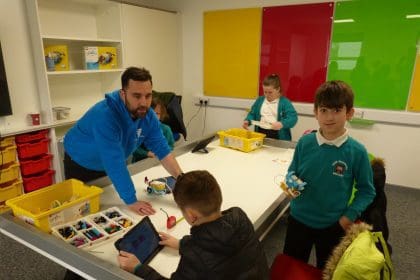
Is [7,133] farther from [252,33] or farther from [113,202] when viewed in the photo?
[252,33]

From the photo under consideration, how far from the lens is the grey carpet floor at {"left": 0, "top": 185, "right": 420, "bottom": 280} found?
2.12m

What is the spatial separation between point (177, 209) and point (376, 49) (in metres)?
3.01

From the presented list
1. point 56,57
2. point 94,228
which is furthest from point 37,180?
point 94,228

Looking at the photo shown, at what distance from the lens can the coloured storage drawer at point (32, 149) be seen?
2.97 meters

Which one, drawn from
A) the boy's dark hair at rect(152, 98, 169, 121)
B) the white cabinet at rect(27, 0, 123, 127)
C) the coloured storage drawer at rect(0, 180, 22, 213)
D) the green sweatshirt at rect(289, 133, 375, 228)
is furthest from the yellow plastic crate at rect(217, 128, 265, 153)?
the coloured storage drawer at rect(0, 180, 22, 213)

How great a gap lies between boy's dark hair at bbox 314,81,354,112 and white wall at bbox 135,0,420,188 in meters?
2.54

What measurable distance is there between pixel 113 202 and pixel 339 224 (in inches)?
43.6

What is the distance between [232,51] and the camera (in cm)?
423

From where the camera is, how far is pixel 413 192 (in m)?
3.46

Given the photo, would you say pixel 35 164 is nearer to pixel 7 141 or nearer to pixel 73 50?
pixel 7 141

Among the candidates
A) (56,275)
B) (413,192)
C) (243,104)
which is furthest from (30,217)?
(413,192)

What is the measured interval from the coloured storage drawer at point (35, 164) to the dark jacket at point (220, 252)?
2.54 meters

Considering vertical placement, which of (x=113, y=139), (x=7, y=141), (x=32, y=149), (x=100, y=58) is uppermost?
(x=100, y=58)

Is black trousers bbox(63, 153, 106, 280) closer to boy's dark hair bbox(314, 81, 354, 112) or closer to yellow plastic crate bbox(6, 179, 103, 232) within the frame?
yellow plastic crate bbox(6, 179, 103, 232)
